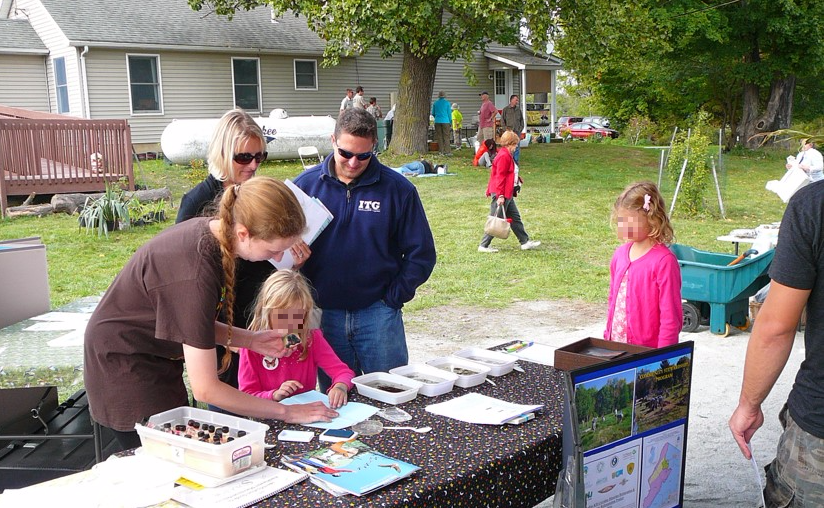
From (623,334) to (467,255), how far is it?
20.9 feet

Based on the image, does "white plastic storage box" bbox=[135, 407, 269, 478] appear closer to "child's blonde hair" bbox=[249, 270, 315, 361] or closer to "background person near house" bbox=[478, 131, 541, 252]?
"child's blonde hair" bbox=[249, 270, 315, 361]

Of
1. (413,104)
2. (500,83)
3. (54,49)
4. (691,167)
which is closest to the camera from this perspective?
(691,167)

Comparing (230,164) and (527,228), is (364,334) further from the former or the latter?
(527,228)

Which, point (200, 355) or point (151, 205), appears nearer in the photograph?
point (200, 355)

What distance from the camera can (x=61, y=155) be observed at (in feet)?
44.9

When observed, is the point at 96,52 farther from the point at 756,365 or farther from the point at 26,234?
the point at 756,365

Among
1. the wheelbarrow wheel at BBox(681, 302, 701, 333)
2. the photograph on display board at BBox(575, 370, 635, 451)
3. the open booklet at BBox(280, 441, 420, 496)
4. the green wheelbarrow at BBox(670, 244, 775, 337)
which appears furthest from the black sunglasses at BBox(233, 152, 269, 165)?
the wheelbarrow wheel at BBox(681, 302, 701, 333)

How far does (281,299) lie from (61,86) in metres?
20.3

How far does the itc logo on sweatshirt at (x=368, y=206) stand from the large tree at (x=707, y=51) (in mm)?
14098

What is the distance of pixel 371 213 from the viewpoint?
3.69 metres

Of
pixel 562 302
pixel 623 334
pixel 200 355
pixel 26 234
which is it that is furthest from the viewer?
pixel 26 234

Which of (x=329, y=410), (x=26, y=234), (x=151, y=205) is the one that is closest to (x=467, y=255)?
(x=151, y=205)

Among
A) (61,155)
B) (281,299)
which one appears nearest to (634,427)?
(281,299)

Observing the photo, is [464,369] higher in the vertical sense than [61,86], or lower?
lower
